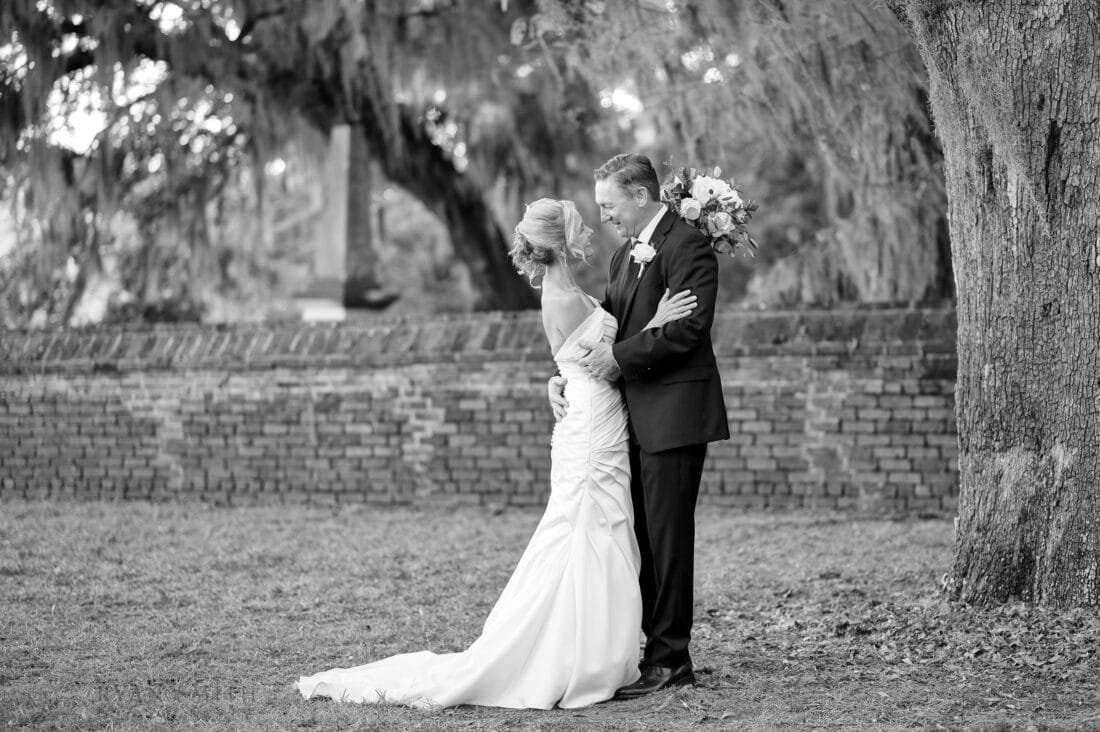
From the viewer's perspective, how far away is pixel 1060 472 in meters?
5.05

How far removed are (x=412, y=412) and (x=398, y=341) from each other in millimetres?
566

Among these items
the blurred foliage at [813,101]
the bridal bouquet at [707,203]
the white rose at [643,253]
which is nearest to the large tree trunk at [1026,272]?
the bridal bouquet at [707,203]

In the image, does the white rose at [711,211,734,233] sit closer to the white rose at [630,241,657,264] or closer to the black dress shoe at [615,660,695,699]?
the white rose at [630,241,657,264]

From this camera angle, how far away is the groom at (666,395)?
4480mm

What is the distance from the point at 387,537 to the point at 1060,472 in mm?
4438

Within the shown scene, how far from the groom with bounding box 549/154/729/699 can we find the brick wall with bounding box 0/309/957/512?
407 centimetres

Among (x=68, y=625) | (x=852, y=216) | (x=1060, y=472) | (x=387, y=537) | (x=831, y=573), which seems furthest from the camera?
(x=852, y=216)

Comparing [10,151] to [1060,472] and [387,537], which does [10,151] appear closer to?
[387,537]

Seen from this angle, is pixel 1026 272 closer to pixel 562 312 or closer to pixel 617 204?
pixel 617 204

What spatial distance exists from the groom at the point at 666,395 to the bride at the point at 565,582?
81mm

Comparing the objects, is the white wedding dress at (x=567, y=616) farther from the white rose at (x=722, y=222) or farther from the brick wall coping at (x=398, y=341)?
the brick wall coping at (x=398, y=341)

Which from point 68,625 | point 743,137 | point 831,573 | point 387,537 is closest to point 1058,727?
point 831,573

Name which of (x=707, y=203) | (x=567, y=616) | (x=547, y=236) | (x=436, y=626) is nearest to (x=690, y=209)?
(x=707, y=203)

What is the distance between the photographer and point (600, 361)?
4.59 meters
